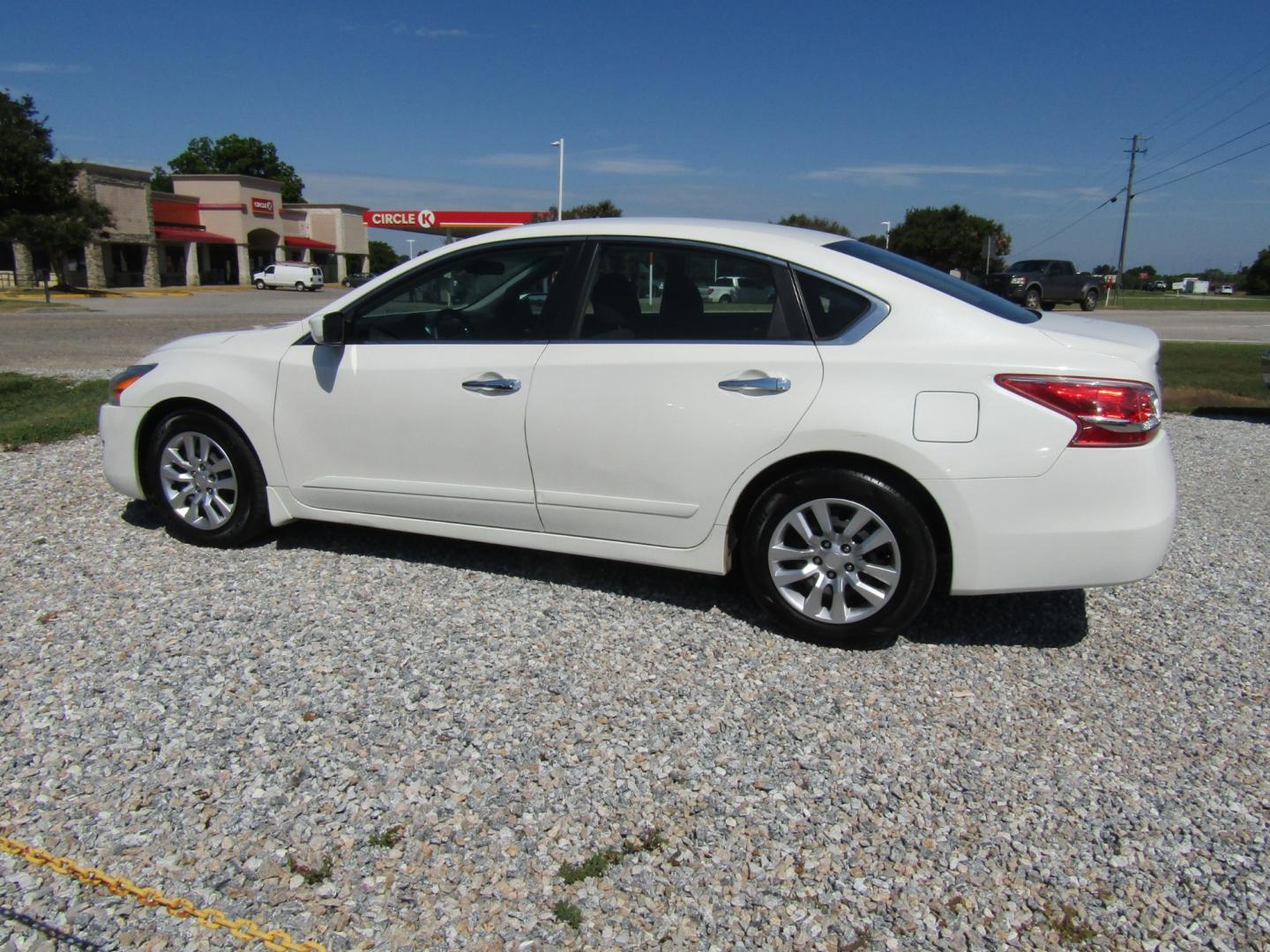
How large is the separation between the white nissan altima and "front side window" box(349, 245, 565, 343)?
0.03 feet

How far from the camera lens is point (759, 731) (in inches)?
131

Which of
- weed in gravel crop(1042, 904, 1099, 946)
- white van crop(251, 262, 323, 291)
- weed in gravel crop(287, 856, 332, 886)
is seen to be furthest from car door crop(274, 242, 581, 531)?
white van crop(251, 262, 323, 291)

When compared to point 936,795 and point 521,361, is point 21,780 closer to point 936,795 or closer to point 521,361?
point 521,361

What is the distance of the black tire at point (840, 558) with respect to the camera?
3.75m

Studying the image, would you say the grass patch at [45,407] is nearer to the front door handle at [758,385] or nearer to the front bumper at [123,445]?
the front bumper at [123,445]

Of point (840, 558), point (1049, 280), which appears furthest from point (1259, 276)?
point (840, 558)

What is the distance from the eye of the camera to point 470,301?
455cm

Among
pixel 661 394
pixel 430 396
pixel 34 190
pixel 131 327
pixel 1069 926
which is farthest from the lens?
pixel 34 190

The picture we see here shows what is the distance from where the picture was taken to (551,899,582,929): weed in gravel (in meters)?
2.41

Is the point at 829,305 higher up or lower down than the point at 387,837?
higher up

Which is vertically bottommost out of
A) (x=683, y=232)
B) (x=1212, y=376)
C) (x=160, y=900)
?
(x=160, y=900)

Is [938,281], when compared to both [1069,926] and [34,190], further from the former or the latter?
[34,190]

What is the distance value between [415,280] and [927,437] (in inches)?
97.4

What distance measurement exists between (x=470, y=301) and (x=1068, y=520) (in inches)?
109
